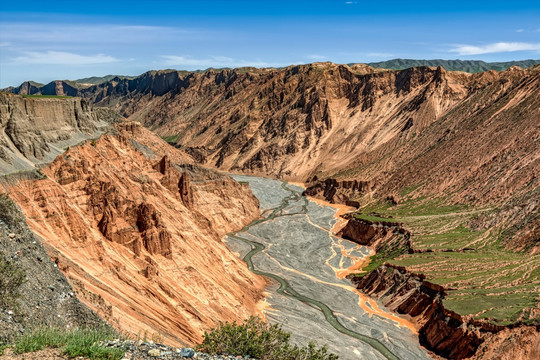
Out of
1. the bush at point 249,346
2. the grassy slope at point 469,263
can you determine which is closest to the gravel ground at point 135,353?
the bush at point 249,346

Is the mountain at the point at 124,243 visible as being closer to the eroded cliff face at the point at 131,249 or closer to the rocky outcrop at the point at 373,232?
the eroded cliff face at the point at 131,249

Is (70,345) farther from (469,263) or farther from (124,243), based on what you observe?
(469,263)

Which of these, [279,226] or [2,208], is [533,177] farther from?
[2,208]

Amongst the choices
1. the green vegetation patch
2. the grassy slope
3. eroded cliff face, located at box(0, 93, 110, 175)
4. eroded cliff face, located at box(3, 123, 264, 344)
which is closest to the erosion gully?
eroded cliff face, located at box(3, 123, 264, 344)

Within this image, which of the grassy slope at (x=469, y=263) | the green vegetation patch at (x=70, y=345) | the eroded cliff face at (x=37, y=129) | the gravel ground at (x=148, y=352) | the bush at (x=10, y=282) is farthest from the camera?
the grassy slope at (x=469, y=263)

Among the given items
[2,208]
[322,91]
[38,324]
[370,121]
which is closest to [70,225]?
[2,208]
